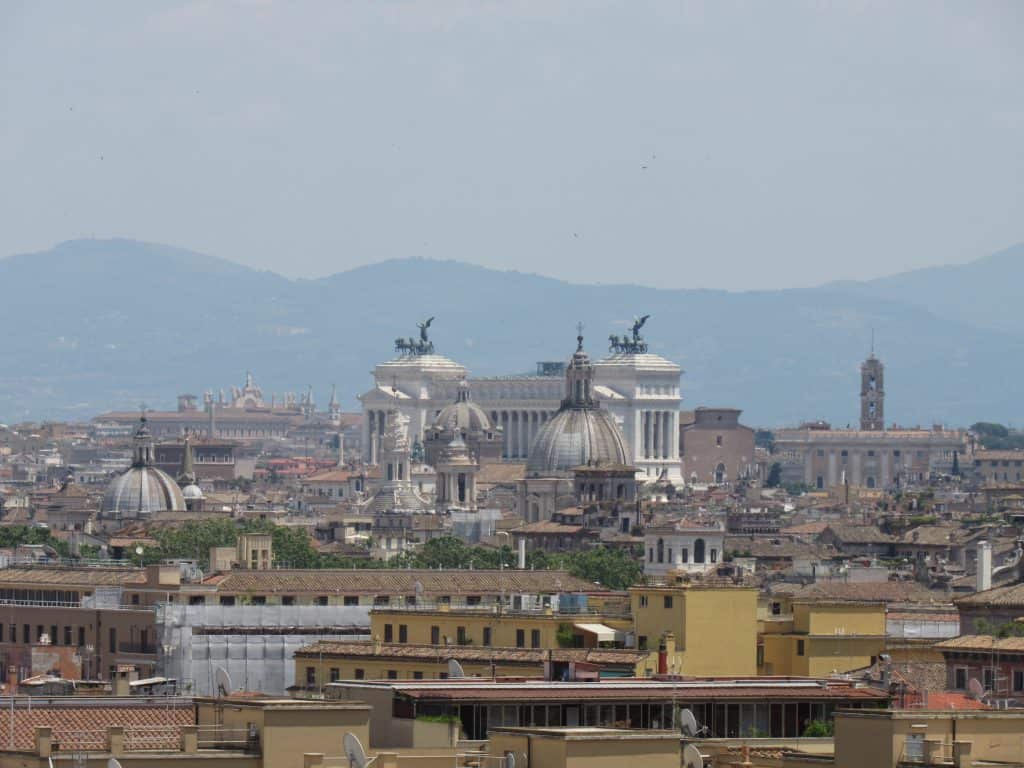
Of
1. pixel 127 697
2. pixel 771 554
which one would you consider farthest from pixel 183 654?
pixel 771 554

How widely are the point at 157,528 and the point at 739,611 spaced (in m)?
90.8

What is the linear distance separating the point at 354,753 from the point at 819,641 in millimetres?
19636

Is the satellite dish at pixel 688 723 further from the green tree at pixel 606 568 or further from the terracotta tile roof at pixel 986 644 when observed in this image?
the green tree at pixel 606 568

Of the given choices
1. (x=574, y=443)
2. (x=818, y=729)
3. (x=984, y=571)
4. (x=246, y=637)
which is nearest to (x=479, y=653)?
(x=818, y=729)

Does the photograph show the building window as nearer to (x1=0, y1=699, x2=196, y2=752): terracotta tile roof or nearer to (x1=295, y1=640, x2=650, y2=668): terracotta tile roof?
(x1=295, y1=640, x2=650, y2=668): terracotta tile roof

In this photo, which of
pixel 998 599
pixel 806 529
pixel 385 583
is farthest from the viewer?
pixel 806 529

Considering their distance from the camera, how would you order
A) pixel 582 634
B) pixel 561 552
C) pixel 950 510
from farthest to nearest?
pixel 950 510 < pixel 561 552 < pixel 582 634

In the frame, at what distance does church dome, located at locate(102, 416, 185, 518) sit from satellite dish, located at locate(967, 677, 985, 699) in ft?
358

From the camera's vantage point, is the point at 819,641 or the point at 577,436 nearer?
the point at 819,641

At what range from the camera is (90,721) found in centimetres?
2728

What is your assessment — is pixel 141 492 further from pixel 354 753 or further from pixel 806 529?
pixel 354 753

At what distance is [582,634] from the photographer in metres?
45.5

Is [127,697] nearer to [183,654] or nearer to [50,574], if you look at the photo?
[183,654]

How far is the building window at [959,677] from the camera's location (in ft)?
139
